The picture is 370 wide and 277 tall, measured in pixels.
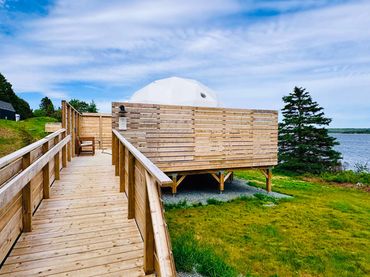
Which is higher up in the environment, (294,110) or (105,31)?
(105,31)

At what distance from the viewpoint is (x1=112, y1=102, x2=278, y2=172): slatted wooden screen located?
7.66 m

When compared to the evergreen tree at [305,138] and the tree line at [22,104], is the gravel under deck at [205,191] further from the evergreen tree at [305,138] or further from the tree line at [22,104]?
the tree line at [22,104]

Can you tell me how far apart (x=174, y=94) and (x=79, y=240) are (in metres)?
9.30

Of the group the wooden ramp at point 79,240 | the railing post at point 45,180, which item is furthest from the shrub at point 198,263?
the railing post at point 45,180

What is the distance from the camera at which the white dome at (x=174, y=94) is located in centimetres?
1139

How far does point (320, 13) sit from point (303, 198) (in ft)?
26.3

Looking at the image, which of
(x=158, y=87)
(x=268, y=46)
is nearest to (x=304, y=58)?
(x=268, y=46)

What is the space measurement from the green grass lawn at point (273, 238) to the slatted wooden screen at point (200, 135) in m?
1.62

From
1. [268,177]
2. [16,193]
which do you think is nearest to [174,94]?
[268,177]

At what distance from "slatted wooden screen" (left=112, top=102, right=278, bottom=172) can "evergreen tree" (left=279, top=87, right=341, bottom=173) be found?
9.49m

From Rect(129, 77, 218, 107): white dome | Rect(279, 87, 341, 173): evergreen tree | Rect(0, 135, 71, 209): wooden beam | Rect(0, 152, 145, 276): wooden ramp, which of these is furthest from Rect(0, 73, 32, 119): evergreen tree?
Rect(0, 135, 71, 209): wooden beam

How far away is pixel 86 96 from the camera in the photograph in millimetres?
40406

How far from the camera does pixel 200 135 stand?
8.55m

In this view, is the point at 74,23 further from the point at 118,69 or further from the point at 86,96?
the point at 86,96
